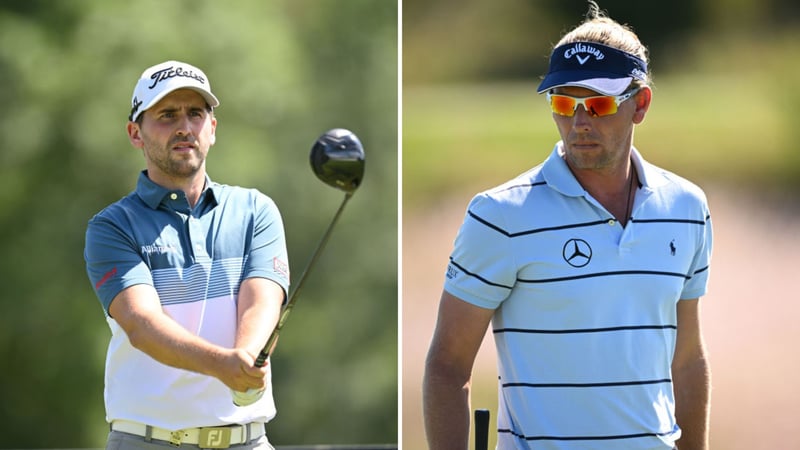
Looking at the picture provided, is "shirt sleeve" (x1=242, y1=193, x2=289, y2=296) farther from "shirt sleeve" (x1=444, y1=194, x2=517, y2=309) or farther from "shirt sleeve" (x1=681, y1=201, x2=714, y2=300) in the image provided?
"shirt sleeve" (x1=681, y1=201, x2=714, y2=300)

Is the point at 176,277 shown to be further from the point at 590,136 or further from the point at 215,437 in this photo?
the point at 590,136

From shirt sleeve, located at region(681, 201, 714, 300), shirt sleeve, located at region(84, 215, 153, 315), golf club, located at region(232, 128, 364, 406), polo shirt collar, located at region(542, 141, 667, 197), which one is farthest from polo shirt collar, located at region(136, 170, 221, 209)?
shirt sleeve, located at region(681, 201, 714, 300)

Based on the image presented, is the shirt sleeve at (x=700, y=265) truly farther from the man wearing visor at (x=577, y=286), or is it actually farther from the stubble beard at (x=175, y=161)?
the stubble beard at (x=175, y=161)

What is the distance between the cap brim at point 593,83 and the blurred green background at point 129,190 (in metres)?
10.4

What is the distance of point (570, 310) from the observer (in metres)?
3.19

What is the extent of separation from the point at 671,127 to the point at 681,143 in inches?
24.7

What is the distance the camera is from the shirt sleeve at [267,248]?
136 inches

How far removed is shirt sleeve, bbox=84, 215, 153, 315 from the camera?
3332 mm

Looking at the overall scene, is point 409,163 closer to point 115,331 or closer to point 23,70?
point 23,70

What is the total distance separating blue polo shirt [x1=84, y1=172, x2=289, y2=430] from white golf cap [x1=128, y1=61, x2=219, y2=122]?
0.22m

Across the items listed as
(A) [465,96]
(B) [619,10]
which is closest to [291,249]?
(A) [465,96]

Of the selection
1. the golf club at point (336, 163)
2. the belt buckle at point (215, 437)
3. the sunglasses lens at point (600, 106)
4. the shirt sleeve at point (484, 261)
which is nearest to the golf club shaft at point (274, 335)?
the golf club at point (336, 163)

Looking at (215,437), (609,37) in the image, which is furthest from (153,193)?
(609,37)

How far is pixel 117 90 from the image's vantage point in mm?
13906
